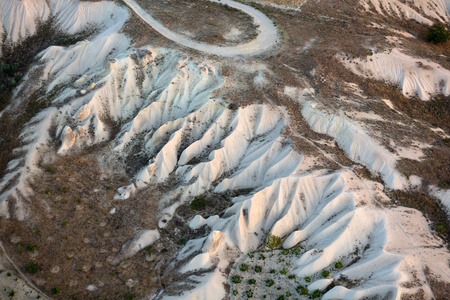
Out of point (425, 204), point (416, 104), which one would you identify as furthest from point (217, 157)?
point (416, 104)

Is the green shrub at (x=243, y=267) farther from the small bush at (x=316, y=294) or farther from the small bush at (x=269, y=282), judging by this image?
the small bush at (x=316, y=294)

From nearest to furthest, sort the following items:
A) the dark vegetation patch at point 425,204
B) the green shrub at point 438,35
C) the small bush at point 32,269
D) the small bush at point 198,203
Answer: the small bush at point 32,269 < the dark vegetation patch at point 425,204 < the small bush at point 198,203 < the green shrub at point 438,35

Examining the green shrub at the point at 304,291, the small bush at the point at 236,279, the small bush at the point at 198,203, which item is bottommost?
the green shrub at the point at 304,291

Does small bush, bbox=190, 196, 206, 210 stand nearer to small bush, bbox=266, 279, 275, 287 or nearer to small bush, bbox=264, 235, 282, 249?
small bush, bbox=264, 235, 282, 249

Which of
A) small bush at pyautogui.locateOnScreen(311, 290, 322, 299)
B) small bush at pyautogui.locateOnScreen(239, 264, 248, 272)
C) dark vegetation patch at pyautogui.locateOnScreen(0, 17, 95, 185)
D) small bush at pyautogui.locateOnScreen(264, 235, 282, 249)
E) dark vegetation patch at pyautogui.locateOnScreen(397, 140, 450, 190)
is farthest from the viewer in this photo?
dark vegetation patch at pyautogui.locateOnScreen(0, 17, 95, 185)

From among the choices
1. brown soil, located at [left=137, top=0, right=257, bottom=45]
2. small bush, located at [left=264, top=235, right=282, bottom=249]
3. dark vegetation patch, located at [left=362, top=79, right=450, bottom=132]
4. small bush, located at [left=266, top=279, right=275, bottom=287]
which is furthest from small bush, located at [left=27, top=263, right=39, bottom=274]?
dark vegetation patch, located at [left=362, top=79, right=450, bottom=132]

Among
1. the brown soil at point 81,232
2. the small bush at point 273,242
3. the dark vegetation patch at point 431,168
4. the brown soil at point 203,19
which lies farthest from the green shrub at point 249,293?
the brown soil at point 203,19

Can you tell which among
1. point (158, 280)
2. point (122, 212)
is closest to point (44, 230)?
point (122, 212)
